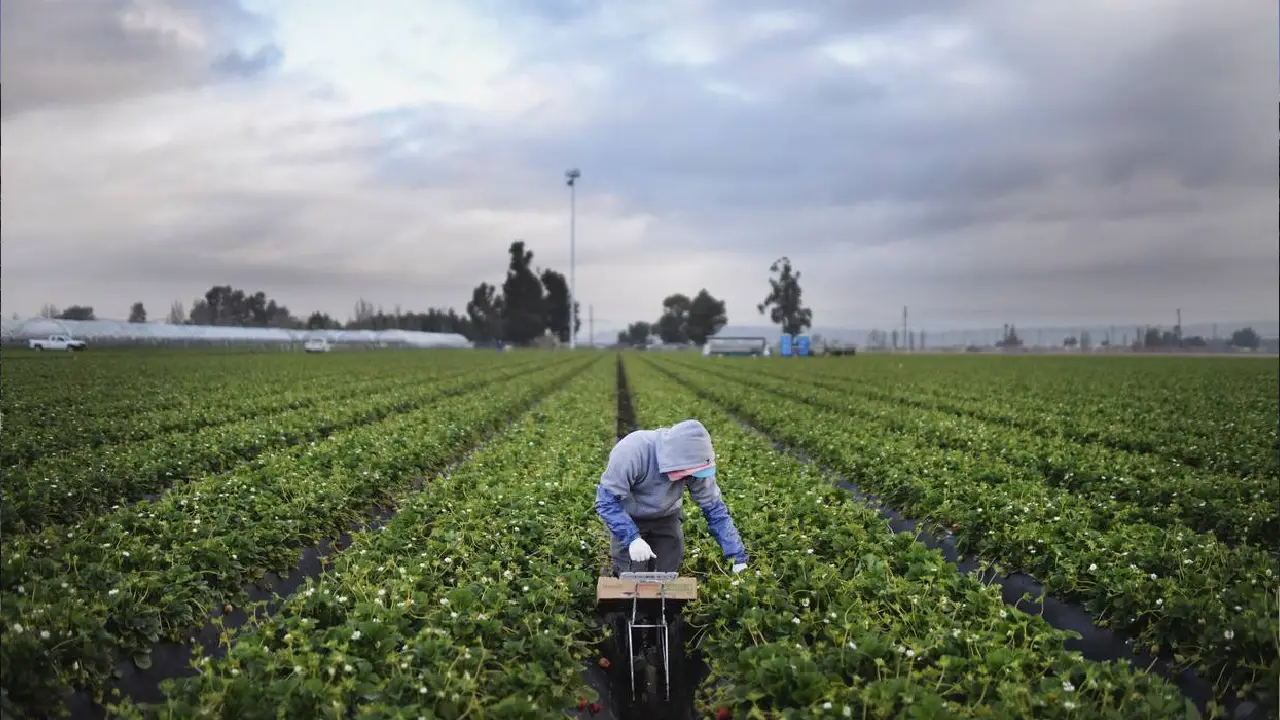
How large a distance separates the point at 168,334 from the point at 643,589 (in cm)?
8684

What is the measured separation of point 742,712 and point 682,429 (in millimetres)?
1802

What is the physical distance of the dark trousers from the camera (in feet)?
20.0

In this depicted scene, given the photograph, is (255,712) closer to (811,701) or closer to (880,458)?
(811,701)

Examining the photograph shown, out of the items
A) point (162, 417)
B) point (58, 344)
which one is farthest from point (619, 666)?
point (58, 344)

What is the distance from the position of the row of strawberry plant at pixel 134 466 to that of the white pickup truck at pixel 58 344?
47.9 meters

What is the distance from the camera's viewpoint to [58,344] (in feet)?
177

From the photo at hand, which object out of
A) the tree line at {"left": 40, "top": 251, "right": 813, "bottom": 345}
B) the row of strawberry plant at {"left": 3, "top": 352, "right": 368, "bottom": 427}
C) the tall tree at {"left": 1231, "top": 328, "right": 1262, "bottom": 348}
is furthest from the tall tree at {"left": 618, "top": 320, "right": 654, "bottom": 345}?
the row of strawberry plant at {"left": 3, "top": 352, "right": 368, "bottom": 427}

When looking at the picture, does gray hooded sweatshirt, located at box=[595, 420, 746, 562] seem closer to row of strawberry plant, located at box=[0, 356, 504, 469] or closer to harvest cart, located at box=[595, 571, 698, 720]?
harvest cart, located at box=[595, 571, 698, 720]

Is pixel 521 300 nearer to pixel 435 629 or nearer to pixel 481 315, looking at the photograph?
pixel 481 315

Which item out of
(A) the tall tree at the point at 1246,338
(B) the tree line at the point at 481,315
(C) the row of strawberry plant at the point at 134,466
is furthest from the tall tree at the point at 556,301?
(C) the row of strawberry plant at the point at 134,466

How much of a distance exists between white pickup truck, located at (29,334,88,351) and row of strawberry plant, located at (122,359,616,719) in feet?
190

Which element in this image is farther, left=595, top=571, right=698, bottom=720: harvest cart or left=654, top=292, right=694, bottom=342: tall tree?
left=654, top=292, right=694, bottom=342: tall tree

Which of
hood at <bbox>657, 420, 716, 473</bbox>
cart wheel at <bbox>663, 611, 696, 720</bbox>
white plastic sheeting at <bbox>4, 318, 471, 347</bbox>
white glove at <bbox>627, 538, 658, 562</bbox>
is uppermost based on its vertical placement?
white plastic sheeting at <bbox>4, 318, 471, 347</bbox>

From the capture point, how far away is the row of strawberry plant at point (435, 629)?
431 cm
